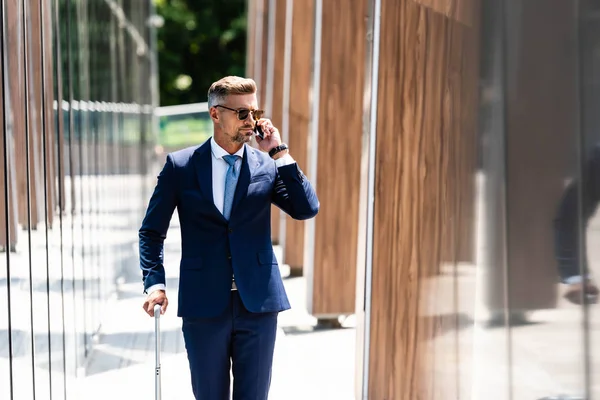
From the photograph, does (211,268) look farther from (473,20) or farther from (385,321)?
(385,321)

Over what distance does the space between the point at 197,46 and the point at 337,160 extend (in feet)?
123

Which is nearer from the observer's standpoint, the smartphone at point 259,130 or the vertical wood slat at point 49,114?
the smartphone at point 259,130

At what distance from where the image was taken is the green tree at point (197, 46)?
4478 centimetres

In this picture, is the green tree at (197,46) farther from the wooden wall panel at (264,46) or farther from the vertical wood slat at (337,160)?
the vertical wood slat at (337,160)

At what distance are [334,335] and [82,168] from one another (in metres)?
2.72

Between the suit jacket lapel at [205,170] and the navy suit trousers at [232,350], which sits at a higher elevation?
the suit jacket lapel at [205,170]

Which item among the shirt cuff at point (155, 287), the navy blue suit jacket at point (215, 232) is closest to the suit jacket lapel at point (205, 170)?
the navy blue suit jacket at point (215, 232)

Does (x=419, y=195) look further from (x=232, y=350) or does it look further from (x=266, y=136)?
(x=232, y=350)

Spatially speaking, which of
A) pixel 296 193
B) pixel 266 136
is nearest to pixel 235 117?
pixel 266 136

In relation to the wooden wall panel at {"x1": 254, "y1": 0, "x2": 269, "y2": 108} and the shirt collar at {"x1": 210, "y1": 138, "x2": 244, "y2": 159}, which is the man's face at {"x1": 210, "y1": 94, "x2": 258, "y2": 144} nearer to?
the shirt collar at {"x1": 210, "y1": 138, "x2": 244, "y2": 159}

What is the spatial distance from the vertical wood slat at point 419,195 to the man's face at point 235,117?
32.8 inches

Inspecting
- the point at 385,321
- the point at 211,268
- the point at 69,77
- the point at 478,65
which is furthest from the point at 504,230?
the point at 69,77

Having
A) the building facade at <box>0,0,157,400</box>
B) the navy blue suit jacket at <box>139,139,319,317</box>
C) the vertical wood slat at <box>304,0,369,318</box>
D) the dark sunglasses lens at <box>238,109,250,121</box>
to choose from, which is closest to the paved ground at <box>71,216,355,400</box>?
the building facade at <box>0,0,157,400</box>

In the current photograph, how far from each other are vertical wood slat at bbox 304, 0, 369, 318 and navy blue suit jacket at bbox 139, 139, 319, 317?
5.09 meters
